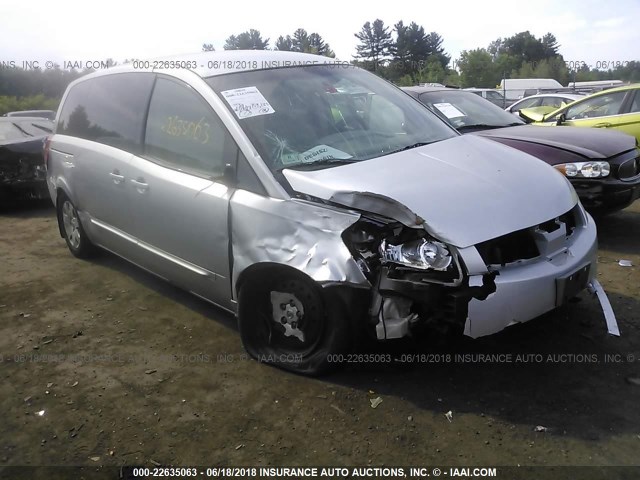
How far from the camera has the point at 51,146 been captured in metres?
5.32

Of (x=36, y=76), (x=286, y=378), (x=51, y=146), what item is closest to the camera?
(x=286, y=378)

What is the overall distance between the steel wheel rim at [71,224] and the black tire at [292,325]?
8.63 feet

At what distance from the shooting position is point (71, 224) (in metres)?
5.40

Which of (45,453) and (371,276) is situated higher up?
(371,276)

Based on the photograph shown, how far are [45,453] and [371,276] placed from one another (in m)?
1.78

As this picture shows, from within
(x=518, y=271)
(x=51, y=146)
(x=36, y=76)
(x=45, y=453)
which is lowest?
(x=45, y=453)

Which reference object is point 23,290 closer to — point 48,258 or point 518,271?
point 48,258

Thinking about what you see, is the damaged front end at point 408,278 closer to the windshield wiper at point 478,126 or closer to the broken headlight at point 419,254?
the broken headlight at point 419,254

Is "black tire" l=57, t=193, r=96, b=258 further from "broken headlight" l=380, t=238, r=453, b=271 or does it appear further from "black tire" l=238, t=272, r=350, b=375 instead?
"broken headlight" l=380, t=238, r=453, b=271

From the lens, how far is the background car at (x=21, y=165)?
7523 mm

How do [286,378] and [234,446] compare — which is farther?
[286,378]

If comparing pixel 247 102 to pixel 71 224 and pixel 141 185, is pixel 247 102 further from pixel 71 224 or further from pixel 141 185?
pixel 71 224

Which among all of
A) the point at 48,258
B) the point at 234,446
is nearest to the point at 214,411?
the point at 234,446

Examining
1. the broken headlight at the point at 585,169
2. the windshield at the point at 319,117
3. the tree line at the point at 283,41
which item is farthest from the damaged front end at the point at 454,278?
the tree line at the point at 283,41
